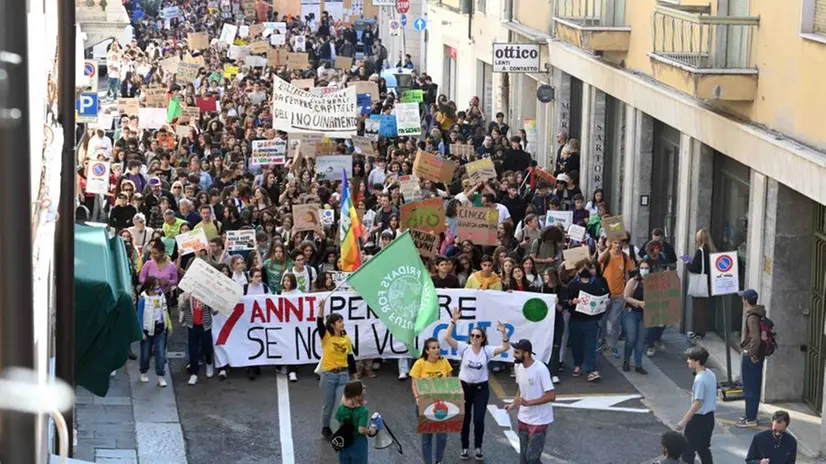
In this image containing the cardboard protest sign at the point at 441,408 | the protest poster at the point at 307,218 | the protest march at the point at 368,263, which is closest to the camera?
the cardboard protest sign at the point at 441,408

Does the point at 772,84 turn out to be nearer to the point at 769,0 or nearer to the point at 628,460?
the point at 769,0

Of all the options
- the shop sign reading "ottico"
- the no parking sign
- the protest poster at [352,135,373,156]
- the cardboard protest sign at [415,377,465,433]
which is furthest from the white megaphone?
the shop sign reading "ottico"

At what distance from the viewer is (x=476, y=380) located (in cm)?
1379

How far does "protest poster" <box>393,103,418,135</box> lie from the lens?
27.2 metres

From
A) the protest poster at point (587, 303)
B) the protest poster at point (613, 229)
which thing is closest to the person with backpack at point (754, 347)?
the protest poster at point (587, 303)

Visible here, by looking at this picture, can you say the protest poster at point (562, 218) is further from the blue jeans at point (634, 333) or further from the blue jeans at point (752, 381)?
the blue jeans at point (752, 381)

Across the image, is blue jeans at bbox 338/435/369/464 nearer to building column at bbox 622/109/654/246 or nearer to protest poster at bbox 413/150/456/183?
building column at bbox 622/109/654/246

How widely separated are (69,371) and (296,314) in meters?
6.35

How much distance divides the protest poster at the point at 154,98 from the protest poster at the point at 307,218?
10136 mm

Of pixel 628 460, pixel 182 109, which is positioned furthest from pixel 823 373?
pixel 182 109

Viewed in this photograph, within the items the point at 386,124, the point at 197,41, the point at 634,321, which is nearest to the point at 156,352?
the point at 634,321

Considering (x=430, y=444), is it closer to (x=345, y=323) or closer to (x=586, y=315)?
(x=345, y=323)

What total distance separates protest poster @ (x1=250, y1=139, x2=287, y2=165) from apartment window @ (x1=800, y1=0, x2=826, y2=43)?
10.9 m

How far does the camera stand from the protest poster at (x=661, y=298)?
17062 mm
